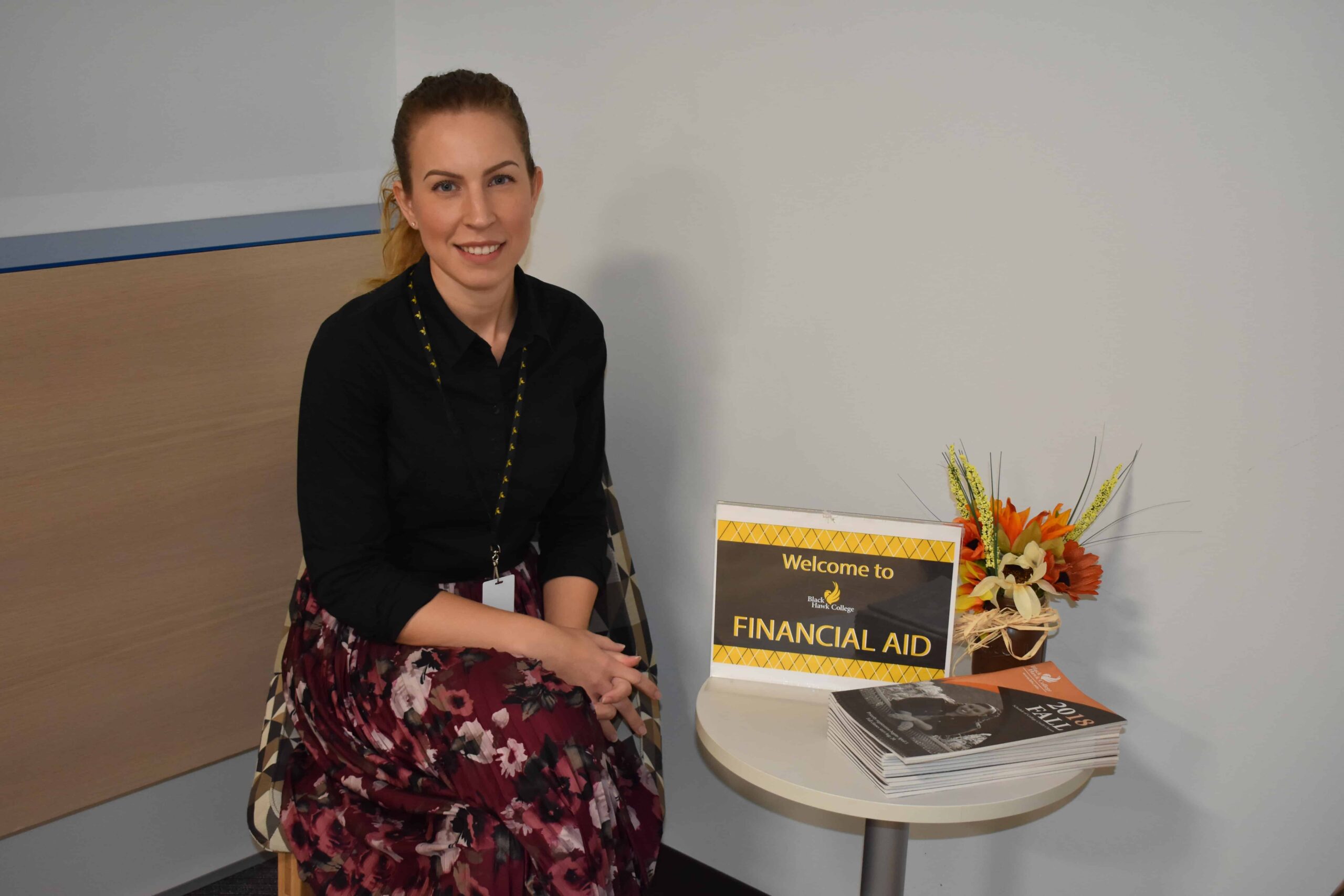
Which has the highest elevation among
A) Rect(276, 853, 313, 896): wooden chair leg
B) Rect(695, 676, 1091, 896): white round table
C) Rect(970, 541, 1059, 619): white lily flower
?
Rect(970, 541, 1059, 619): white lily flower

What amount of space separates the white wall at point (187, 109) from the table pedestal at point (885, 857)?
67.1 inches

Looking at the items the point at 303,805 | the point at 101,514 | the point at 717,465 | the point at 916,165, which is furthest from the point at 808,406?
the point at 101,514

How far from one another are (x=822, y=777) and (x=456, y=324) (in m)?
0.83

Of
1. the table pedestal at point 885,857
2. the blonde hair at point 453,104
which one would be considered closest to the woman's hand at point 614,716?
the table pedestal at point 885,857

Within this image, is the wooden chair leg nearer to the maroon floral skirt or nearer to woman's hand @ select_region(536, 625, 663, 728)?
the maroon floral skirt

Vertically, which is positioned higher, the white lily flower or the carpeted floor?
the white lily flower

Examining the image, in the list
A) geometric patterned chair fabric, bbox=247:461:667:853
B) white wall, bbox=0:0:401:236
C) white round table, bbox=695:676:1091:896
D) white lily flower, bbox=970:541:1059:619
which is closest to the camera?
white round table, bbox=695:676:1091:896

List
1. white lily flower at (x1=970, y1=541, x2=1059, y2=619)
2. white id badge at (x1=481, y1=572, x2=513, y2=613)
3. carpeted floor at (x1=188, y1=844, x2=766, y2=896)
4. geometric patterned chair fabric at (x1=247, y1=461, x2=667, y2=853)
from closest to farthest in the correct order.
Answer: white lily flower at (x1=970, y1=541, x2=1059, y2=619), geometric patterned chair fabric at (x1=247, y1=461, x2=667, y2=853), white id badge at (x1=481, y1=572, x2=513, y2=613), carpeted floor at (x1=188, y1=844, x2=766, y2=896)

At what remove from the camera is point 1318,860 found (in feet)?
5.38

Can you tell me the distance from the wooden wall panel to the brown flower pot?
130 centimetres

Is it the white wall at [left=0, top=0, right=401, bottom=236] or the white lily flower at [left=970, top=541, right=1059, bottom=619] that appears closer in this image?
the white lily flower at [left=970, top=541, right=1059, bottom=619]

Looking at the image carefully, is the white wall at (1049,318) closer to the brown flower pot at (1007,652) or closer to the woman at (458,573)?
the brown flower pot at (1007,652)

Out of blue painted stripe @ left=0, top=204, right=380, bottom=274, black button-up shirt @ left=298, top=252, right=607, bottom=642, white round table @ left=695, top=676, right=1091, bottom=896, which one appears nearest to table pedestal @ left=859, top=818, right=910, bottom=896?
white round table @ left=695, top=676, right=1091, bottom=896

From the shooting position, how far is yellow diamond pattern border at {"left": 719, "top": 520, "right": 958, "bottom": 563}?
152cm
